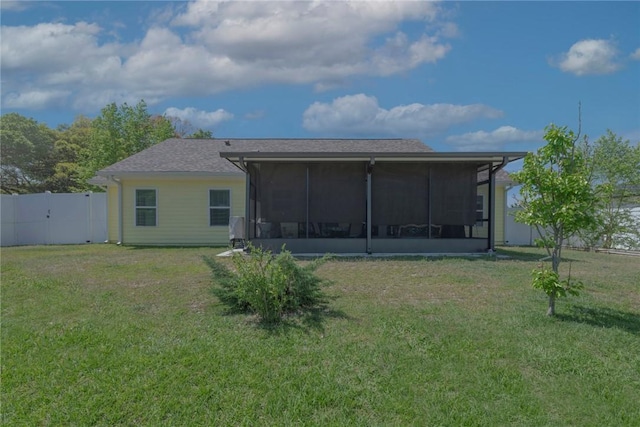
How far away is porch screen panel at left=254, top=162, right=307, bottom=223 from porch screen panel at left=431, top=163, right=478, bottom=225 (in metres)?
3.33

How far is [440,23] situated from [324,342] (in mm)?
7379

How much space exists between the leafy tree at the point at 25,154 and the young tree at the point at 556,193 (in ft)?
108

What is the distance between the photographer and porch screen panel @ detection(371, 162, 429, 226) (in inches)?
411

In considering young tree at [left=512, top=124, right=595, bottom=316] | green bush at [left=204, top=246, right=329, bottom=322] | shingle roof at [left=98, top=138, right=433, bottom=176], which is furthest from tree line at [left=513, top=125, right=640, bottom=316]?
shingle roof at [left=98, top=138, right=433, bottom=176]

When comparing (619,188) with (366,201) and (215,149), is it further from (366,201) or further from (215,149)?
(215,149)

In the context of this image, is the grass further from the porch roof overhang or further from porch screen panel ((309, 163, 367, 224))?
porch screen panel ((309, 163, 367, 224))

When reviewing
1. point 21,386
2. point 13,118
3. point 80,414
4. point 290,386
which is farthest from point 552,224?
point 13,118

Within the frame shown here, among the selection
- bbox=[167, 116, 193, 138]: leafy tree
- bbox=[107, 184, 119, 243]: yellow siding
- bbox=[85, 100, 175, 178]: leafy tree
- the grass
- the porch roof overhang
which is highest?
bbox=[167, 116, 193, 138]: leafy tree

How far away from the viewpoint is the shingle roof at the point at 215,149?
1340 cm

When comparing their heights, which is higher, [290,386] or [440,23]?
[440,23]

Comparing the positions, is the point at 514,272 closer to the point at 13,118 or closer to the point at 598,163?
the point at 598,163

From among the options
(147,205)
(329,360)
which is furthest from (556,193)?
(147,205)

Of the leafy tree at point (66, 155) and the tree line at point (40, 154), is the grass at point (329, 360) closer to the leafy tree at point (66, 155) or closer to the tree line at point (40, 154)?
the tree line at point (40, 154)

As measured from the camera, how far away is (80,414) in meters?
2.89
